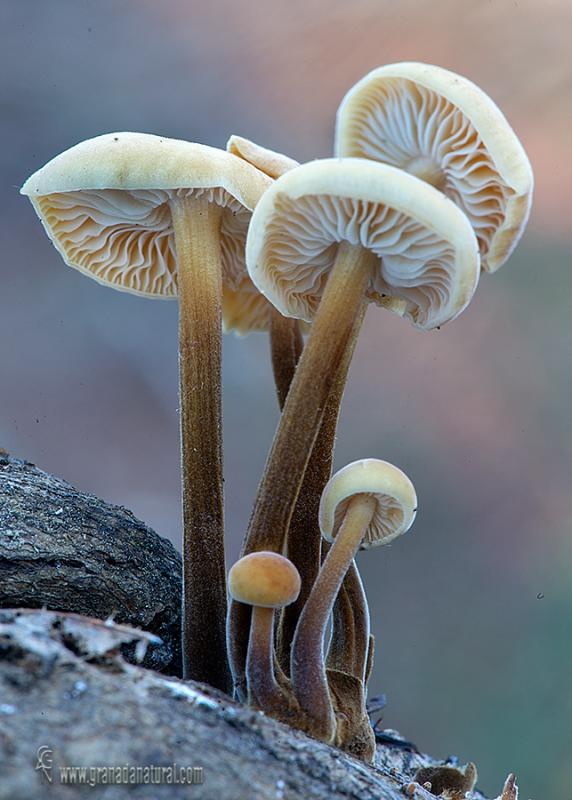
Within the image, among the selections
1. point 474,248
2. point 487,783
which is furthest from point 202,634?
point 487,783

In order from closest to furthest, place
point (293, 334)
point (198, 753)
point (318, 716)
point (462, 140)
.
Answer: point (198, 753), point (318, 716), point (462, 140), point (293, 334)

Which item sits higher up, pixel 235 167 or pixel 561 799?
pixel 235 167

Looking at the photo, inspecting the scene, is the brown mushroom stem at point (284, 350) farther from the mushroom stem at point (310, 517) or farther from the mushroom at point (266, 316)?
the mushroom stem at point (310, 517)

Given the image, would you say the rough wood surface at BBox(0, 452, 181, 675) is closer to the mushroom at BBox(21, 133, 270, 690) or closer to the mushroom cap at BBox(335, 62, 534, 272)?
the mushroom at BBox(21, 133, 270, 690)

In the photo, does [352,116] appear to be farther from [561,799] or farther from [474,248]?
[561,799]

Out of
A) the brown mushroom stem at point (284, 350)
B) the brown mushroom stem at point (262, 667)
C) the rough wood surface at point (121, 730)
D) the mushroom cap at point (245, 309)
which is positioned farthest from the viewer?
the mushroom cap at point (245, 309)

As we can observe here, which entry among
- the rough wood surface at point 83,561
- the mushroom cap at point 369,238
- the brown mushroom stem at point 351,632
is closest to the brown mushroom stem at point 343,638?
the brown mushroom stem at point 351,632

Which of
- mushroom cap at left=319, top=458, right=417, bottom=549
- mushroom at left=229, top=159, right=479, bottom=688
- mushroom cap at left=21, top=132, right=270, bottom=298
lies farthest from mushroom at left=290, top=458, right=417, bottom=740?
mushroom cap at left=21, top=132, right=270, bottom=298

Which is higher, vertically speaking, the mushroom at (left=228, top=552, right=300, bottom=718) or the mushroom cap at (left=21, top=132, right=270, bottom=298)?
the mushroom cap at (left=21, top=132, right=270, bottom=298)
